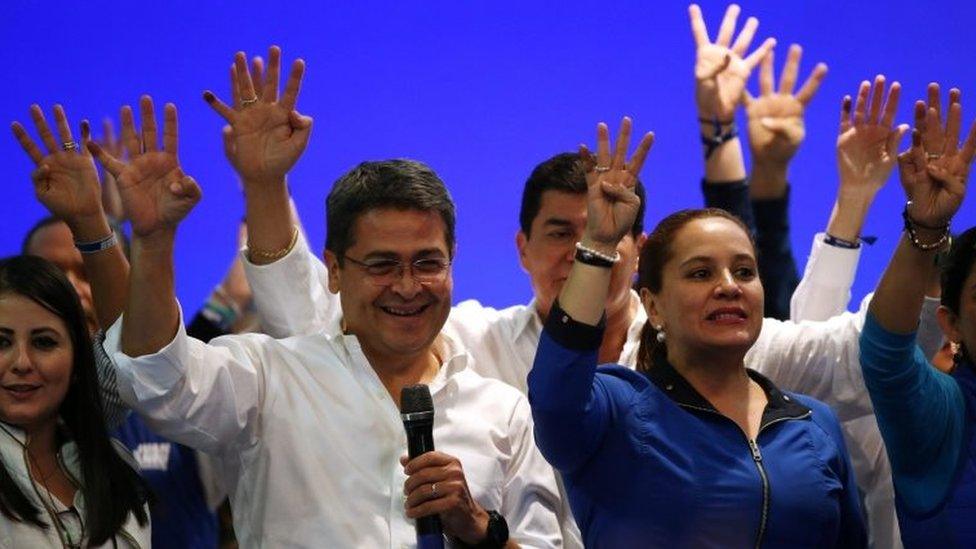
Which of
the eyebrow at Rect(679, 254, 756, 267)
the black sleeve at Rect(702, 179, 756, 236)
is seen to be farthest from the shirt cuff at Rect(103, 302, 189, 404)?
the black sleeve at Rect(702, 179, 756, 236)

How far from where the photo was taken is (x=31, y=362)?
269 centimetres

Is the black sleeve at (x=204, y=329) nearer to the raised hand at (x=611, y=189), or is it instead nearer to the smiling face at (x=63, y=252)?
the smiling face at (x=63, y=252)

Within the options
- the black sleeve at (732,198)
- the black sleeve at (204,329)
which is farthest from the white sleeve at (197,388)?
the black sleeve at (732,198)

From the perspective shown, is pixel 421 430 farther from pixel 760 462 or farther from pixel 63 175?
pixel 63 175

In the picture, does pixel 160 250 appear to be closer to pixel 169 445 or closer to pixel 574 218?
pixel 169 445

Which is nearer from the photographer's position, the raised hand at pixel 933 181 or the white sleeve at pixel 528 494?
the raised hand at pixel 933 181

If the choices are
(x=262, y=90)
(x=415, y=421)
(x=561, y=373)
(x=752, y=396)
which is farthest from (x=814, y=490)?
(x=262, y=90)

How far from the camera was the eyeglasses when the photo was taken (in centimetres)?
287

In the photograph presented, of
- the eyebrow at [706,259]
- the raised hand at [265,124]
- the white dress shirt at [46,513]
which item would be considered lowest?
the white dress shirt at [46,513]

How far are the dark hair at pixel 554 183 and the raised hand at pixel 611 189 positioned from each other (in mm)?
819

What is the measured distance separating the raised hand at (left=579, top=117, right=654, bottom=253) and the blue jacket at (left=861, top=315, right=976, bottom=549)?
515mm

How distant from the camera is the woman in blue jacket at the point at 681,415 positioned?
2.54m

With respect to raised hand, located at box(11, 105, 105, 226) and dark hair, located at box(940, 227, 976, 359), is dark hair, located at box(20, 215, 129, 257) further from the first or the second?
dark hair, located at box(940, 227, 976, 359)

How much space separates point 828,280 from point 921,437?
866 mm
